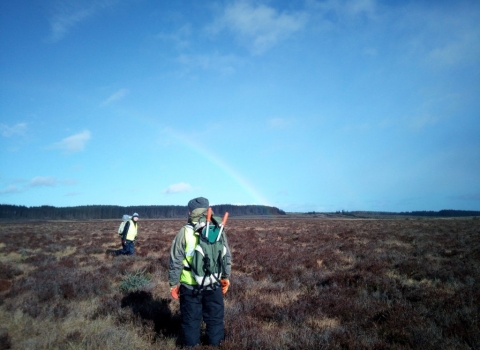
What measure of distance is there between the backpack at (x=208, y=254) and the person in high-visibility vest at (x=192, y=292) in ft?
0.22

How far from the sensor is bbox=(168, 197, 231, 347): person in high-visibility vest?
3787 millimetres

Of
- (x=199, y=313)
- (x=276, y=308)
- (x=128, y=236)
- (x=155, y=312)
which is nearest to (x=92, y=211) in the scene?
(x=128, y=236)

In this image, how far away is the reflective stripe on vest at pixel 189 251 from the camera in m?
3.80

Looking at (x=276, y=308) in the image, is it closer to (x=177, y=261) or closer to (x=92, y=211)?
(x=177, y=261)

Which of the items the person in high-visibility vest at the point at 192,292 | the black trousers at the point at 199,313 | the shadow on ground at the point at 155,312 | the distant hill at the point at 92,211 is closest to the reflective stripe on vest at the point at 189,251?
the person in high-visibility vest at the point at 192,292

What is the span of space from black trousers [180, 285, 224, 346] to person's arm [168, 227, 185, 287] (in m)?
0.23

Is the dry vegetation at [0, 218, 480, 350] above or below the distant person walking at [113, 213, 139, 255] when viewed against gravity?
below

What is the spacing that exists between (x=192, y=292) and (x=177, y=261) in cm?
46

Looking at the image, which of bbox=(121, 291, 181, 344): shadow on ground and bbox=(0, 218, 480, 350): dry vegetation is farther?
bbox=(121, 291, 181, 344): shadow on ground

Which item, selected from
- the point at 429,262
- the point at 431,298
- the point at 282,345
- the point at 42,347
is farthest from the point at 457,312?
the point at 42,347

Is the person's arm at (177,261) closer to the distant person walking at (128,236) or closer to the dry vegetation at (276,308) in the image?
the dry vegetation at (276,308)

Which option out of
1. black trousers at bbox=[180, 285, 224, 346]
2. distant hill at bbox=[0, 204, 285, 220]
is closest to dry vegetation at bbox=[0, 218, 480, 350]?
black trousers at bbox=[180, 285, 224, 346]

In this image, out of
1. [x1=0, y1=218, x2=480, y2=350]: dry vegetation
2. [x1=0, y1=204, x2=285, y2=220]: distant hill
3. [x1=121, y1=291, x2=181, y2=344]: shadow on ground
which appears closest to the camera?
[x1=0, y1=218, x2=480, y2=350]: dry vegetation

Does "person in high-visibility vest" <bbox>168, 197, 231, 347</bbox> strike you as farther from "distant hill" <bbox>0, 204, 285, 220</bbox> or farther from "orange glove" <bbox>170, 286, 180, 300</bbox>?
"distant hill" <bbox>0, 204, 285, 220</bbox>
